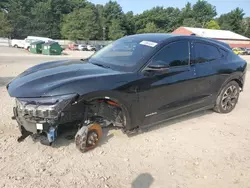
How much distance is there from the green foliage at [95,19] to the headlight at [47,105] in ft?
220

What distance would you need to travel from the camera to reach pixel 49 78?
11.0 feet

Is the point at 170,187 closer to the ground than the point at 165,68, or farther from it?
closer to the ground

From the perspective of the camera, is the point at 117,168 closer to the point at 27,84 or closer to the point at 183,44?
the point at 27,84

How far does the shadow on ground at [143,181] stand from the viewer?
295 cm

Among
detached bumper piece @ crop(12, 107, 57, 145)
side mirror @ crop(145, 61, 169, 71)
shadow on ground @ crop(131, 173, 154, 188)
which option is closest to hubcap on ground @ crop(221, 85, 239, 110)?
side mirror @ crop(145, 61, 169, 71)

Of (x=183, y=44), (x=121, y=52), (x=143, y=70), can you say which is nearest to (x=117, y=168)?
(x=143, y=70)

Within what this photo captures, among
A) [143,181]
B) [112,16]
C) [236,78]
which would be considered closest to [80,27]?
[112,16]

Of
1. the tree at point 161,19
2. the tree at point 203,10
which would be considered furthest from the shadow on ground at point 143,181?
the tree at point 203,10

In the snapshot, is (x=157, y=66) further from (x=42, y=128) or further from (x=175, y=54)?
(x=42, y=128)

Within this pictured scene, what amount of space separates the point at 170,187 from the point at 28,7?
8682 cm

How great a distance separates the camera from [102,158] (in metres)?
3.49

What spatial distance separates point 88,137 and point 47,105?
79 cm

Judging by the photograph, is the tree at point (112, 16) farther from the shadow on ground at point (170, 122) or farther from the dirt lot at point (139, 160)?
the dirt lot at point (139, 160)

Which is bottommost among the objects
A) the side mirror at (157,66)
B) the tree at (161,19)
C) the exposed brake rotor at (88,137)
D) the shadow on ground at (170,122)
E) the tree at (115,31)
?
the tree at (115,31)
